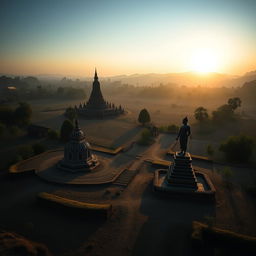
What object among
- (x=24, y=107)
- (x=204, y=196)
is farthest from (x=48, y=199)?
(x=24, y=107)

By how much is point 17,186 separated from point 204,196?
803 inches

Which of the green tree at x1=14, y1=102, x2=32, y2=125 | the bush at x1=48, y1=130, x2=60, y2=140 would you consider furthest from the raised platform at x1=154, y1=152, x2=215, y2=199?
the green tree at x1=14, y1=102, x2=32, y2=125

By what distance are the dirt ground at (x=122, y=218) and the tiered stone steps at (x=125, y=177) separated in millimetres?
573

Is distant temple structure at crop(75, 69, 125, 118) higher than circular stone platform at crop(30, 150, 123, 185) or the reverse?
higher

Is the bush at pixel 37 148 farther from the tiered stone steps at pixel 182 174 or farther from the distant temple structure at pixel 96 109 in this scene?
the distant temple structure at pixel 96 109

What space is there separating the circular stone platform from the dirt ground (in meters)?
0.94

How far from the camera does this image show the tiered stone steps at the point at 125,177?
23.5 metres

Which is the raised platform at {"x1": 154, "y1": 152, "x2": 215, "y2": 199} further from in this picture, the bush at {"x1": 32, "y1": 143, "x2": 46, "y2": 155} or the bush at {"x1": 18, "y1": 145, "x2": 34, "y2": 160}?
the bush at {"x1": 18, "y1": 145, "x2": 34, "y2": 160}

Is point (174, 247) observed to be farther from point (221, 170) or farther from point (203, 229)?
point (221, 170)

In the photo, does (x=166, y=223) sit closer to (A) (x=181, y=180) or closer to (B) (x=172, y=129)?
(A) (x=181, y=180)

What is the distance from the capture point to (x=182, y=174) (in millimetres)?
21375

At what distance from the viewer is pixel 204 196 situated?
20328 mm

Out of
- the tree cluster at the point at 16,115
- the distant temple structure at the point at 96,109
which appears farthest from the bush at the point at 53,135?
the distant temple structure at the point at 96,109

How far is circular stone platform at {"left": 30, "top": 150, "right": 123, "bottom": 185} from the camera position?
2362cm
